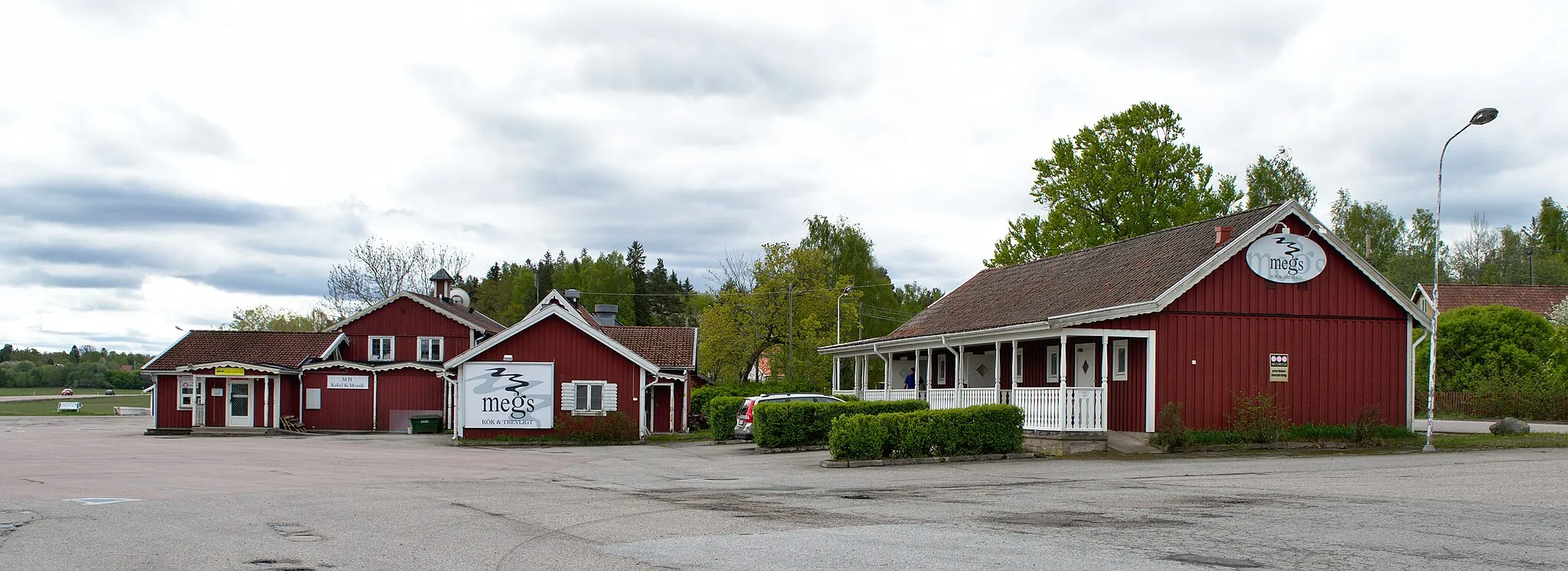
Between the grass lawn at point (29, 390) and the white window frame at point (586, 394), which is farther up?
the white window frame at point (586, 394)

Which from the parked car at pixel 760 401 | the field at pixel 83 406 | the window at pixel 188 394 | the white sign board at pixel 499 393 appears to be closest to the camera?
the parked car at pixel 760 401

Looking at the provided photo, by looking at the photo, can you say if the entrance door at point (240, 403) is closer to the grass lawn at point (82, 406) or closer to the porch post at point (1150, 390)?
the grass lawn at point (82, 406)

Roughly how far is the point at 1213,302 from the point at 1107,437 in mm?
3711

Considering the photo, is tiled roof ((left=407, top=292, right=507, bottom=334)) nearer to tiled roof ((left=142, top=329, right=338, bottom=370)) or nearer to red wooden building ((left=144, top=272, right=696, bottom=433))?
red wooden building ((left=144, top=272, right=696, bottom=433))

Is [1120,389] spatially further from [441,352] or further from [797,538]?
[441,352]

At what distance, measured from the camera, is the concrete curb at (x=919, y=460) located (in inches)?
867

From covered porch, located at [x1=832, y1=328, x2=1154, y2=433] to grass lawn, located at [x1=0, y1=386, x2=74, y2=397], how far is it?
11165 centimetres

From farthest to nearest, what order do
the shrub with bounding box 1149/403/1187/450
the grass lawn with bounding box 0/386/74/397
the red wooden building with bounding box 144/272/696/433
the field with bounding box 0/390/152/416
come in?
the grass lawn with bounding box 0/386/74/397, the field with bounding box 0/390/152/416, the red wooden building with bounding box 144/272/696/433, the shrub with bounding box 1149/403/1187/450

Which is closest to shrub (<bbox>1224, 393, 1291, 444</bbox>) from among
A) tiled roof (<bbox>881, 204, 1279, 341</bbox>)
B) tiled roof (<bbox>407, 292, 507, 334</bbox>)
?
tiled roof (<bbox>881, 204, 1279, 341</bbox>)

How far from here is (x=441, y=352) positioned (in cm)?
4866

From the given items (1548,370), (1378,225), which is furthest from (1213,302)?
(1378,225)

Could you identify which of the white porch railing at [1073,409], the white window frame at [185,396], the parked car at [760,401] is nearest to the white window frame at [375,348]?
the white window frame at [185,396]

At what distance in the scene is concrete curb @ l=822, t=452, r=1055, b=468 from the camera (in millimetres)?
22031

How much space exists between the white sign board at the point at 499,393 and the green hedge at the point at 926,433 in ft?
52.6
